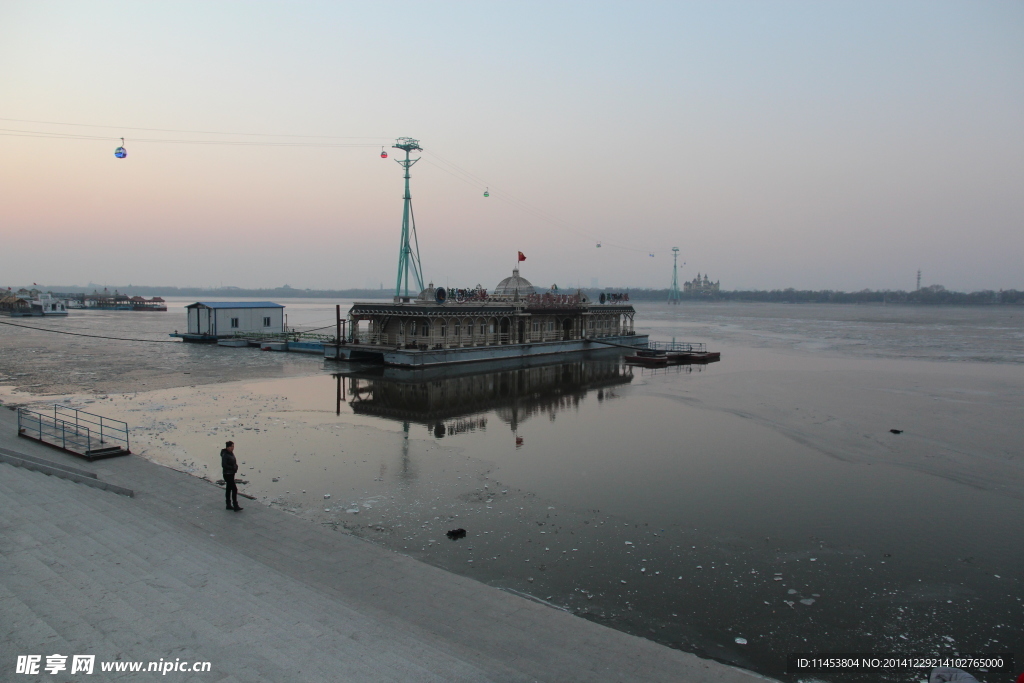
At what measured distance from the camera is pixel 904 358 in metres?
63.2

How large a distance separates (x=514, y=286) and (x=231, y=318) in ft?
108

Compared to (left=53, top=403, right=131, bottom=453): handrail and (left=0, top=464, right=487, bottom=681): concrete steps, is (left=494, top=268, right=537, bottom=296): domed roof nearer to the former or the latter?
(left=53, top=403, right=131, bottom=453): handrail

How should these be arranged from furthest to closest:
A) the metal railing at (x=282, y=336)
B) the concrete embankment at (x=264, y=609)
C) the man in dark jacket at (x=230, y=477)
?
the metal railing at (x=282, y=336), the man in dark jacket at (x=230, y=477), the concrete embankment at (x=264, y=609)

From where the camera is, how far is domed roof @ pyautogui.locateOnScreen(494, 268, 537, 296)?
67250 millimetres

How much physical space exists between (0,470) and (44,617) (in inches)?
319

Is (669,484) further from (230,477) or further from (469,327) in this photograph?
(469,327)

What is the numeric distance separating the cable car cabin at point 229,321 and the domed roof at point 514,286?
26.1 m

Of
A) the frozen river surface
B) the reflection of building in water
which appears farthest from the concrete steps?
the reflection of building in water

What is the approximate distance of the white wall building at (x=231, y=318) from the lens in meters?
67.4

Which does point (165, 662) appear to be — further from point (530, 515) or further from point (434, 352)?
point (434, 352)

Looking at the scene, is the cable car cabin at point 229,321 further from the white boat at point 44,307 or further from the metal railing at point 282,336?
the white boat at point 44,307

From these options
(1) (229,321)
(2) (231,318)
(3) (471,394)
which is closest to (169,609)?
(3) (471,394)

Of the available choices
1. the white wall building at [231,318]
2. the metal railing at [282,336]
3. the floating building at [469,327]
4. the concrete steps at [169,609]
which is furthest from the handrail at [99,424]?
the white wall building at [231,318]

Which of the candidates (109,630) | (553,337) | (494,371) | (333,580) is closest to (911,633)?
(333,580)
